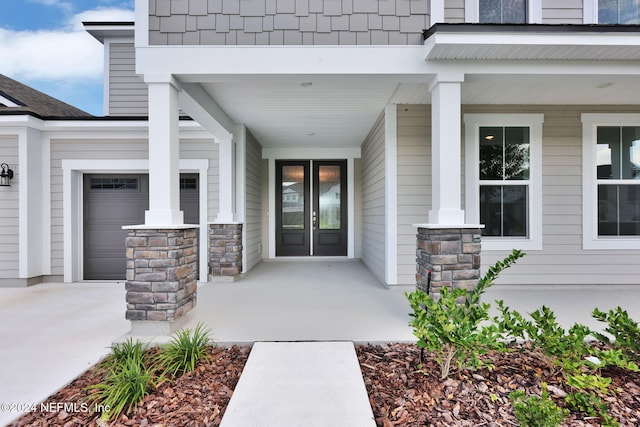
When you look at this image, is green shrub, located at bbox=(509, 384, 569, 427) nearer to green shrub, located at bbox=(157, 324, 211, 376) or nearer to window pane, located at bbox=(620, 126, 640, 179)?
green shrub, located at bbox=(157, 324, 211, 376)

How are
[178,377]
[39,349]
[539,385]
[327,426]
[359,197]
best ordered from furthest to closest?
[359,197] → [39,349] → [178,377] → [539,385] → [327,426]

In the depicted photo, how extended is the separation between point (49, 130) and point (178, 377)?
17.1 ft

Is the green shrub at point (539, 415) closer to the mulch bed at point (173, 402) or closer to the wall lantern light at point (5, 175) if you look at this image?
the mulch bed at point (173, 402)

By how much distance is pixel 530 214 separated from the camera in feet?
15.6

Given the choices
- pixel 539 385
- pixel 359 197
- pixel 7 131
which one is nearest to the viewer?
pixel 539 385

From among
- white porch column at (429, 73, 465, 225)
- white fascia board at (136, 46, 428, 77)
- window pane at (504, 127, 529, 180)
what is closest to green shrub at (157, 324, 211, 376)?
white porch column at (429, 73, 465, 225)

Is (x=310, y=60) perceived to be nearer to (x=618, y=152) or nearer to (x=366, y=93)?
(x=366, y=93)

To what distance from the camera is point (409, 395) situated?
2043mm

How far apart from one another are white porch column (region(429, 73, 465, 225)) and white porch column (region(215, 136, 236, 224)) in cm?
337

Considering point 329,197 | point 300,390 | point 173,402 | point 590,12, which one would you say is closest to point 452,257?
point 300,390

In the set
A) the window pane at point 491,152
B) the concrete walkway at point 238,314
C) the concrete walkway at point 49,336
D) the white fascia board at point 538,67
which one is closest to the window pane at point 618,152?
the window pane at point 491,152

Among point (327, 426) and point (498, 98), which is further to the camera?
point (498, 98)

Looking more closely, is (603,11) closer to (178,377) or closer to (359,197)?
(359,197)

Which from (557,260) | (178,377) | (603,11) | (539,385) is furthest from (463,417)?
(603,11)
